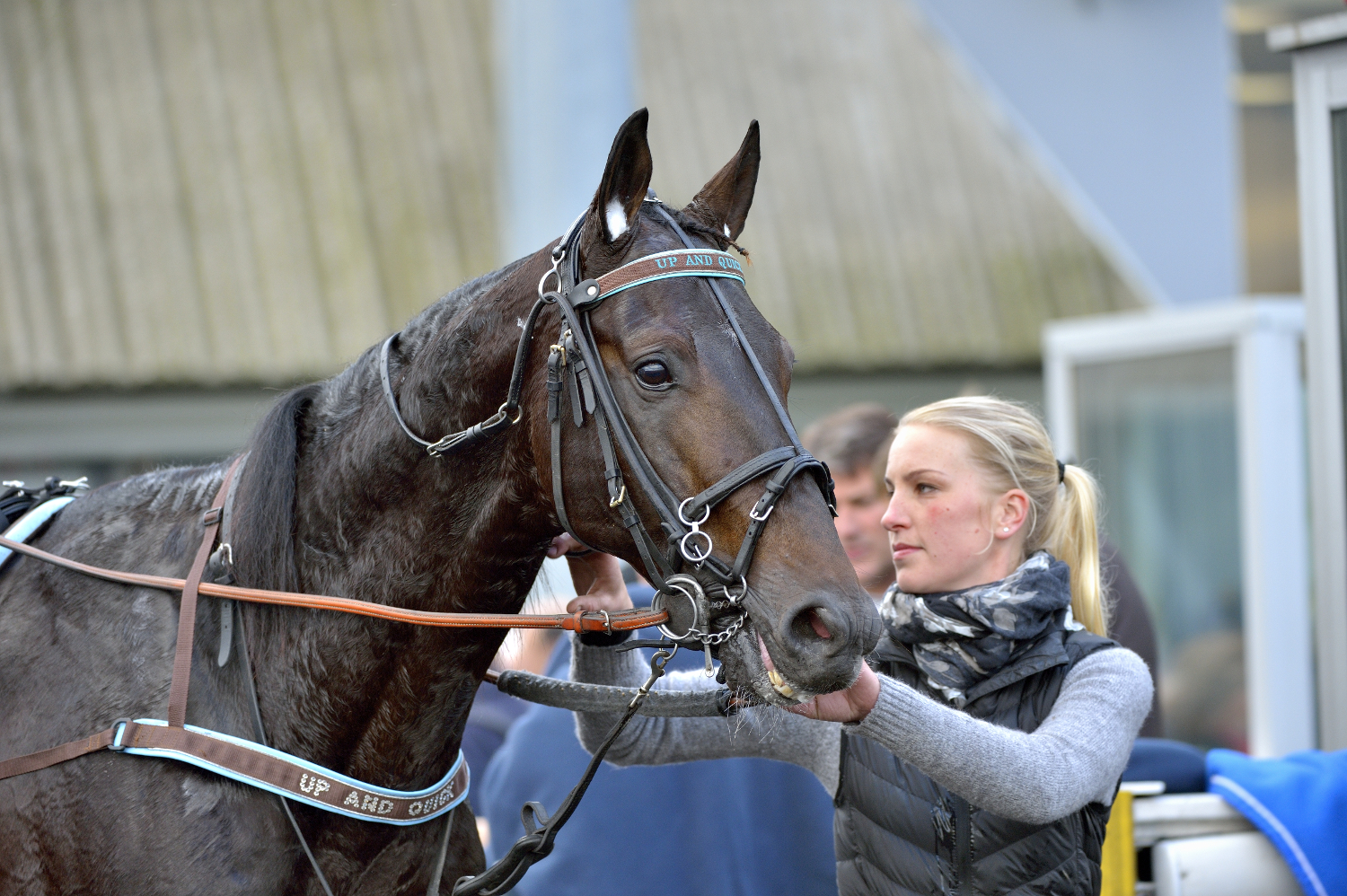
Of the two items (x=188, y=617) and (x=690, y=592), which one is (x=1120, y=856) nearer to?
(x=690, y=592)

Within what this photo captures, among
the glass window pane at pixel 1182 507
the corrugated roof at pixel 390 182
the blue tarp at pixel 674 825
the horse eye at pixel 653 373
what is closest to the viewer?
the horse eye at pixel 653 373

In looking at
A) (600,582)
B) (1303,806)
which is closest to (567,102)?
(600,582)

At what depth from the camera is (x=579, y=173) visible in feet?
13.6

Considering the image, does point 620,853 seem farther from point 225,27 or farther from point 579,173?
point 225,27

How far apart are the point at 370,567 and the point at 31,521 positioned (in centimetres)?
73

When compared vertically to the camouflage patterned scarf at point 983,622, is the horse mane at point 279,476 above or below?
above

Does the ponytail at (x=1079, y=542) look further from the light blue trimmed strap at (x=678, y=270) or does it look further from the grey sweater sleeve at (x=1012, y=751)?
the light blue trimmed strap at (x=678, y=270)

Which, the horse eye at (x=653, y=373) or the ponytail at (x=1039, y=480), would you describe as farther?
the ponytail at (x=1039, y=480)

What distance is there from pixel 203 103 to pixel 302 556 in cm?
648

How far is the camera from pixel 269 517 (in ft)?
6.45

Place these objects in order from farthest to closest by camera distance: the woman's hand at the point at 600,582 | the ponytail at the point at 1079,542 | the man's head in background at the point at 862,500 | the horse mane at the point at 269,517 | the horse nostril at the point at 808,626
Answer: the man's head in background at the point at 862,500
the ponytail at the point at 1079,542
the woman's hand at the point at 600,582
the horse mane at the point at 269,517
the horse nostril at the point at 808,626

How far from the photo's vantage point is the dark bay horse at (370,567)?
1.75 metres

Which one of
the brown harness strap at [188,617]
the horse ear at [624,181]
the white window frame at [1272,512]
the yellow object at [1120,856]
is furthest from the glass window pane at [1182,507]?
the brown harness strap at [188,617]

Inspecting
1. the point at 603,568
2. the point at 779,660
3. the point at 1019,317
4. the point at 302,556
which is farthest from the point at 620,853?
the point at 1019,317
